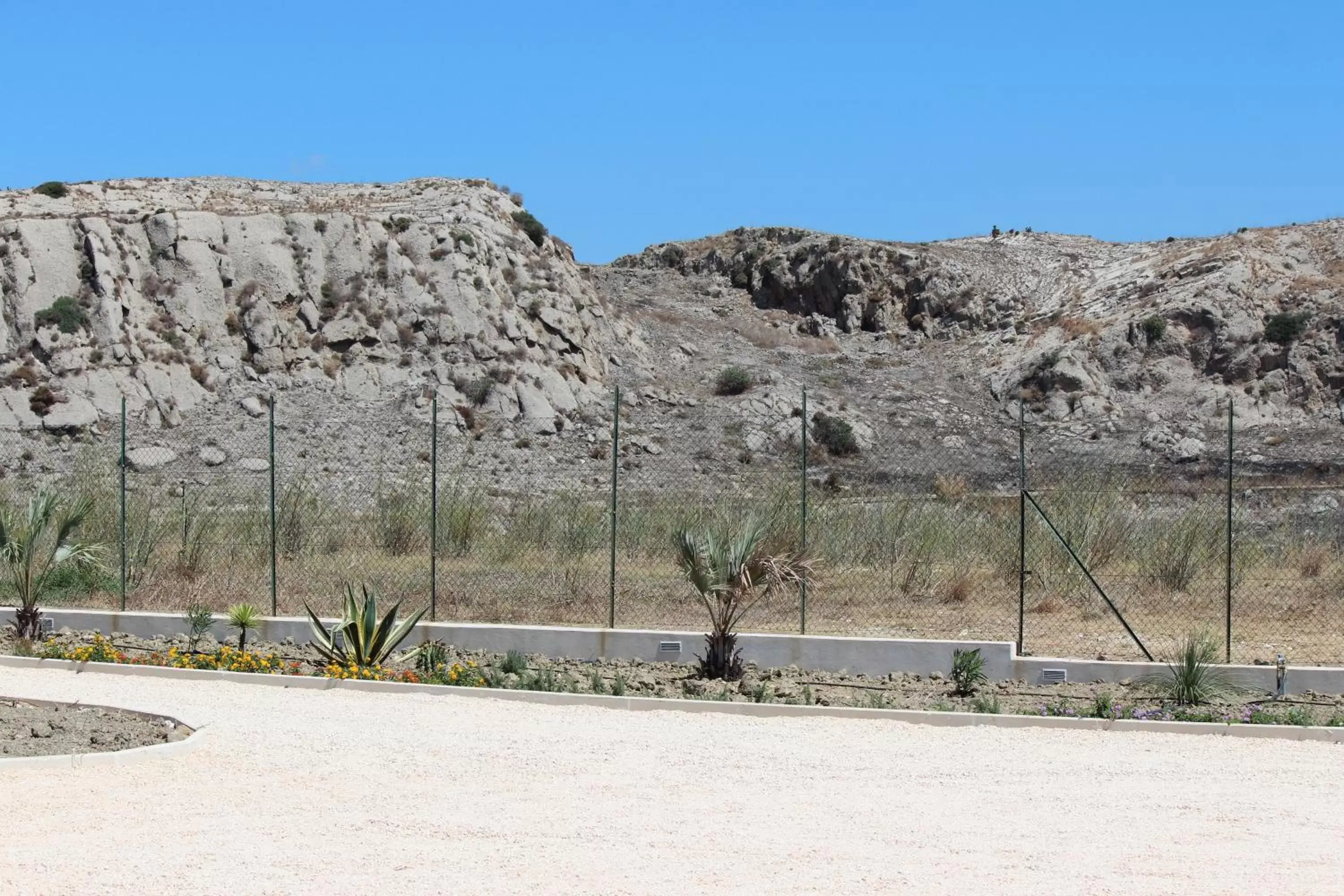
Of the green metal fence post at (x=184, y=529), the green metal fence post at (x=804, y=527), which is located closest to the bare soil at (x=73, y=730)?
the green metal fence post at (x=804, y=527)

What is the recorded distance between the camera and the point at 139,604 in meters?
18.7

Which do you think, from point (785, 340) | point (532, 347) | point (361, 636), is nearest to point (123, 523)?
point (361, 636)

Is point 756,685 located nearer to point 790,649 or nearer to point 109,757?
point 790,649

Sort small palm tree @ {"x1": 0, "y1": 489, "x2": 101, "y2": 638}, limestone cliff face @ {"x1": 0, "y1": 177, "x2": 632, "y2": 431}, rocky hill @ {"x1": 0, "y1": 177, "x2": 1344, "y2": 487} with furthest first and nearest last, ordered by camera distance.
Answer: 1. limestone cliff face @ {"x1": 0, "y1": 177, "x2": 632, "y2": 431}
2. rocky hill @ {"x1": 0, "y1": 177, "x2": 1344, "y2": 487}
3. small palm tree @ {"x1": 0, "y1": 489, "x2": 101, "y2": 638}

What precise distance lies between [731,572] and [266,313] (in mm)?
A: 33755

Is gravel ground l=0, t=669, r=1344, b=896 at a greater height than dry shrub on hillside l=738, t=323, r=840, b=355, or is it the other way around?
dry shrub on hillside l=738, t=323, r=840, b=355

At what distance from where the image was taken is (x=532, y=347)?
155 ft

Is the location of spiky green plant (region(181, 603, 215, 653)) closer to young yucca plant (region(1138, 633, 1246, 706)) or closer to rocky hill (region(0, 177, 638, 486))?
young yucca plant (region(1138, 633, 1246, 706))

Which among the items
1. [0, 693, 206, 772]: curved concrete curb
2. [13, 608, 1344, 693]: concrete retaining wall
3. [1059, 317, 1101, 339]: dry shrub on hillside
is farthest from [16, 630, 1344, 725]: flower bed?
[1059, 317, 1101, 339]: dry shrub on hillside

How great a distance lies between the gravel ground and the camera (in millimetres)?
7090

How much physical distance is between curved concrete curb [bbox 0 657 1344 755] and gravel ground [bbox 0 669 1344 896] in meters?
0.16

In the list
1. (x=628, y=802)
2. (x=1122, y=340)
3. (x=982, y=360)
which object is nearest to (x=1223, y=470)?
(x=1122, y=340)

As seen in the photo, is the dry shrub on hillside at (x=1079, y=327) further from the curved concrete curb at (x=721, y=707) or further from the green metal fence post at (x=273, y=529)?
the curved concrete curb at (x=721, y=707)

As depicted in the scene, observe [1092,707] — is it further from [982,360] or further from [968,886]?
[982,360]
